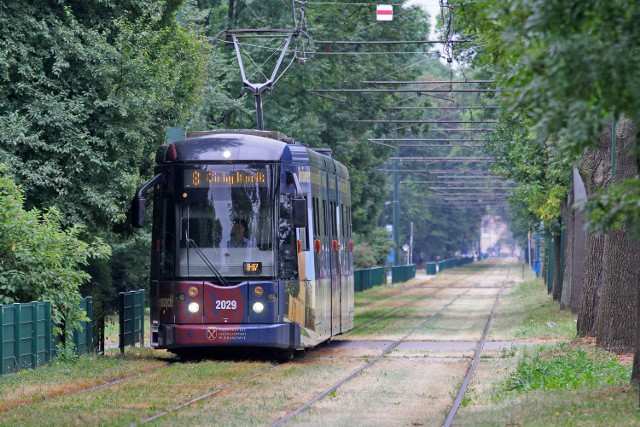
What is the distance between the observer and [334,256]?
24.6 m

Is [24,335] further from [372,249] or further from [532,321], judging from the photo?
[372,249]

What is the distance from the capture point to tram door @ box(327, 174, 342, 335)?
2423 centimetres

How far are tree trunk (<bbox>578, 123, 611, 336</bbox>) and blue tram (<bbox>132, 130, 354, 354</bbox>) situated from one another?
5786 millimetres

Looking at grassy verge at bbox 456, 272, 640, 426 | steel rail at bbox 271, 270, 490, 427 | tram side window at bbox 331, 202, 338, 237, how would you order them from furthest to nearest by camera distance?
tram side window at bbox 331, 202, 338, 237 < steel rail at bbox 271, 270, 490, 427 < grassy verge at bbox 456, 272, 640, 426

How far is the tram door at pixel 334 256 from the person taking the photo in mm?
24234

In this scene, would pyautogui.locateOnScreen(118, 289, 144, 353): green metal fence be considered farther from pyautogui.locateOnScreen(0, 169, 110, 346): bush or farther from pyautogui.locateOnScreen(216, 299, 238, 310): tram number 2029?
pyautogui.locateOnScreen(216, 299, 238, 310): tram number 2029


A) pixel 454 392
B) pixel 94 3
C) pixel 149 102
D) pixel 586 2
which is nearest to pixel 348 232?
pixel 149 102

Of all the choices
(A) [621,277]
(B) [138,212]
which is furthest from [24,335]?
(A) [621,277]

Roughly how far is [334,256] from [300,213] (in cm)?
465

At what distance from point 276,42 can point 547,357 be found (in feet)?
63.6

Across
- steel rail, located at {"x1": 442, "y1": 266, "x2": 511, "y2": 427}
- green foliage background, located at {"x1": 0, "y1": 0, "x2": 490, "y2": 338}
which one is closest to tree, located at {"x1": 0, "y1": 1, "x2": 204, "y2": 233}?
green foliage background, located at {"x1": 0, "y1": 0, "x2": 490, "y2": 338}

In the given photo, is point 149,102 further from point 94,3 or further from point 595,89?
point 595,89

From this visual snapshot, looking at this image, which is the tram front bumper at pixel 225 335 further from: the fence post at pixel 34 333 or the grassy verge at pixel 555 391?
the grassy verge at pixel 555 391

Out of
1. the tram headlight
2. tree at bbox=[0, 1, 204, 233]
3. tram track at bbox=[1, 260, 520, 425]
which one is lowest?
tram track at bbox=[1, 260, 520, 425]
